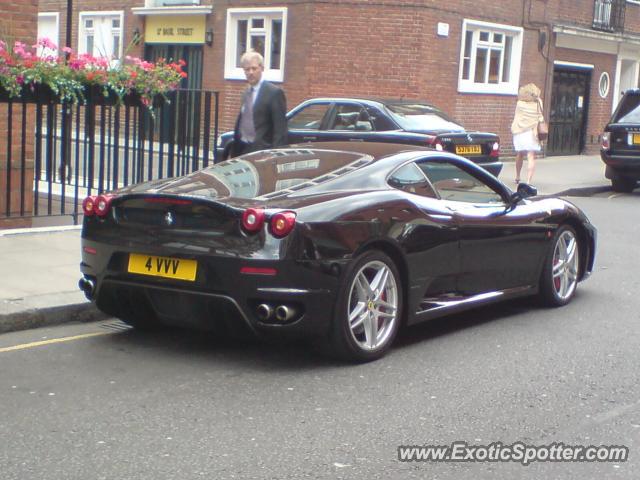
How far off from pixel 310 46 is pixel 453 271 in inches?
612

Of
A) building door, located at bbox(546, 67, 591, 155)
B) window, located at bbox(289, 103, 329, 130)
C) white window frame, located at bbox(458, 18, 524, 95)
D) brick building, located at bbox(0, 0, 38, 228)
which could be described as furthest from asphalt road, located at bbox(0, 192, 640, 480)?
building door, located at bbox(546, 67, 591, 155)

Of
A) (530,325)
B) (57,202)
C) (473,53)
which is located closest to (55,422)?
(530,325)

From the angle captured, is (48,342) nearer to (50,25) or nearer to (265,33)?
(265,33)

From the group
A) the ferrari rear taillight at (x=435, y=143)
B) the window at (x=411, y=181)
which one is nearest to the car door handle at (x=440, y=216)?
the window at (x=411, y=181)

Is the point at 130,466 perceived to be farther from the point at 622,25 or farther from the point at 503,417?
the point at 622,25

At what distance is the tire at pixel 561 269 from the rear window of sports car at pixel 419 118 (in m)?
6.82

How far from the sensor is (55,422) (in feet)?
16.7

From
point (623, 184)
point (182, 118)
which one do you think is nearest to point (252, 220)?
point (182, 118)

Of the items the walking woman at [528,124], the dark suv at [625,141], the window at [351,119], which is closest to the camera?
the window at [351,119]

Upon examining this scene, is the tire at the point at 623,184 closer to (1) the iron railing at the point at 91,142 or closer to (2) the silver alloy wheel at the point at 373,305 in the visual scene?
(1) the iron railing at the point at 91,142

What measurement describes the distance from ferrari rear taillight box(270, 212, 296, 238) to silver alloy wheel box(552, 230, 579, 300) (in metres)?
2.91

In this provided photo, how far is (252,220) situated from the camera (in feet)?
19.5

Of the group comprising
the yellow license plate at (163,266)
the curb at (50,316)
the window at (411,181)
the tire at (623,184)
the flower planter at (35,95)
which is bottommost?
the curb at (50,316)

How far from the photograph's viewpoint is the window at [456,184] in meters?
7.25
